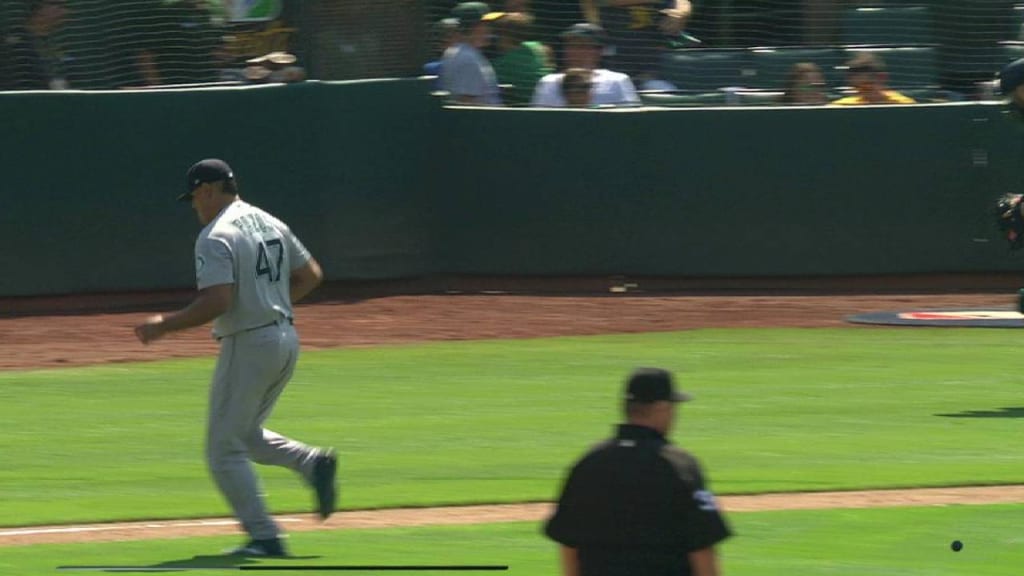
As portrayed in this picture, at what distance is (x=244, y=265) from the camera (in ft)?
30.3

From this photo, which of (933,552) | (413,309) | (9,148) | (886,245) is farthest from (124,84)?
(933,552)

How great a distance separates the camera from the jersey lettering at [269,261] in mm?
9328

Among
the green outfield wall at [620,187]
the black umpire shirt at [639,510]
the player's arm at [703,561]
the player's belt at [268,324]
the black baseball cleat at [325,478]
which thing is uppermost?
the black umpire shirt at [639,510]

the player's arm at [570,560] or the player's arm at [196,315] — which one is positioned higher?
the player's arm at [570,560]

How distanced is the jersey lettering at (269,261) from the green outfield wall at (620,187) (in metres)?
10.6

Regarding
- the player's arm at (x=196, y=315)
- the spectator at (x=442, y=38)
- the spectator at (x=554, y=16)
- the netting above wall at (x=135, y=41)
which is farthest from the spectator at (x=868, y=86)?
the player's arm at (x=196, y=315)

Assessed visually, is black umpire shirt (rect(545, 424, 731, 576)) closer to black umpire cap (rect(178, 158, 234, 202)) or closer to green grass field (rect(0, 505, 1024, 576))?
green grass field (rect(0, 505, 1024, 576))

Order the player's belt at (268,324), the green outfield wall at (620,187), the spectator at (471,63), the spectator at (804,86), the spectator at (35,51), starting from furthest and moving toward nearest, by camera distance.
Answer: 1. the spectator at (804,86)
2. the spectator at (471,63)
3. the green outfield wall at (620,187)
4. the spectator at (35,51)
5. the player's belt at (268,324)

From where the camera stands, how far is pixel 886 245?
20938 millimetres

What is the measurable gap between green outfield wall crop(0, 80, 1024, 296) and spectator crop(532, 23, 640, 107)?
20 centimetres

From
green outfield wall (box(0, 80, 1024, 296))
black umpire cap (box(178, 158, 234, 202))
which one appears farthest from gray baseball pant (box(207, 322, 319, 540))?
green outfield wall (box(0, 80, 1024, 296))

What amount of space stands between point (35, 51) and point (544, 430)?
340 inches

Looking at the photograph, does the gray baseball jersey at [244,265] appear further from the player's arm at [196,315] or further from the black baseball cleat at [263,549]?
the black baseball cleat at [263,549]

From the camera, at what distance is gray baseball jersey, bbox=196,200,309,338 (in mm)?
9164
